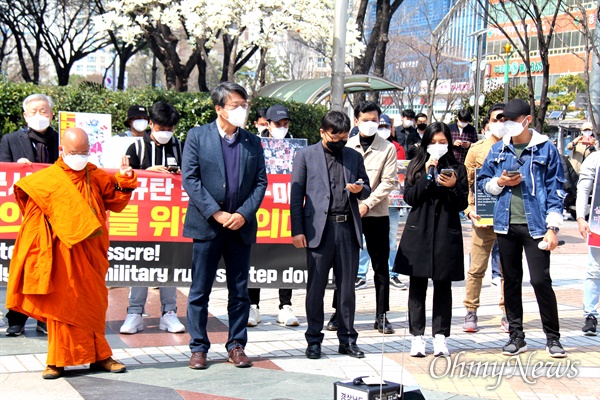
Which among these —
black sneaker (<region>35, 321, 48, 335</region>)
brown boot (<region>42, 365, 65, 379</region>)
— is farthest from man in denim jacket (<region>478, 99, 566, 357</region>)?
black sneaker (<region>35, 321, 48, 335</region>)

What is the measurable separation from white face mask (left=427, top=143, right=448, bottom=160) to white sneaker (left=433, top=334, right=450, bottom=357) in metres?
1.45

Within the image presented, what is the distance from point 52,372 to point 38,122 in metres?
2.24

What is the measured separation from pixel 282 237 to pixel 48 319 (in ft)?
8.38

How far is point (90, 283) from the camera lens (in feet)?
20.0

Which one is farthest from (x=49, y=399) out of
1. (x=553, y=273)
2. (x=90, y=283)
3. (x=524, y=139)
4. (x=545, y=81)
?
(x=545, y=81)

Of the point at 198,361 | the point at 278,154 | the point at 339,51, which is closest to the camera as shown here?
the point at 198,361

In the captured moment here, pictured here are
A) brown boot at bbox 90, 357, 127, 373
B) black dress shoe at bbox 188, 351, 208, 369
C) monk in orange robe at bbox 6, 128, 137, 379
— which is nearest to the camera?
monk in orange robe at bbox 6, 128, 137, 379

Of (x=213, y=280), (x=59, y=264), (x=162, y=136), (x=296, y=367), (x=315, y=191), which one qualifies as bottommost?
(x=296, y=367)

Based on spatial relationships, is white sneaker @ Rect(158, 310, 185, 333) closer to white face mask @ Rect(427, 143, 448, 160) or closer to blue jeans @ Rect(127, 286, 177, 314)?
blue jeans @ Rect(127, 286, 177, 314)

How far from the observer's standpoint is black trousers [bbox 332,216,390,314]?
7719 millimetres

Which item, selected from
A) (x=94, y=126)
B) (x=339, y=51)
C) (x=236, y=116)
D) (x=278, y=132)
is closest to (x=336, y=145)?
(x=236, y=116)

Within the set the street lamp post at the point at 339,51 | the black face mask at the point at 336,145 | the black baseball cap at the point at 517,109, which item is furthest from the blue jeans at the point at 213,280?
the street lamp post at the point at 339,51

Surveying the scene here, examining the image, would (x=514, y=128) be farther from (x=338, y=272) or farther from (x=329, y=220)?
(x=338, y=272)

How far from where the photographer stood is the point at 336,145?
22.9 feet
